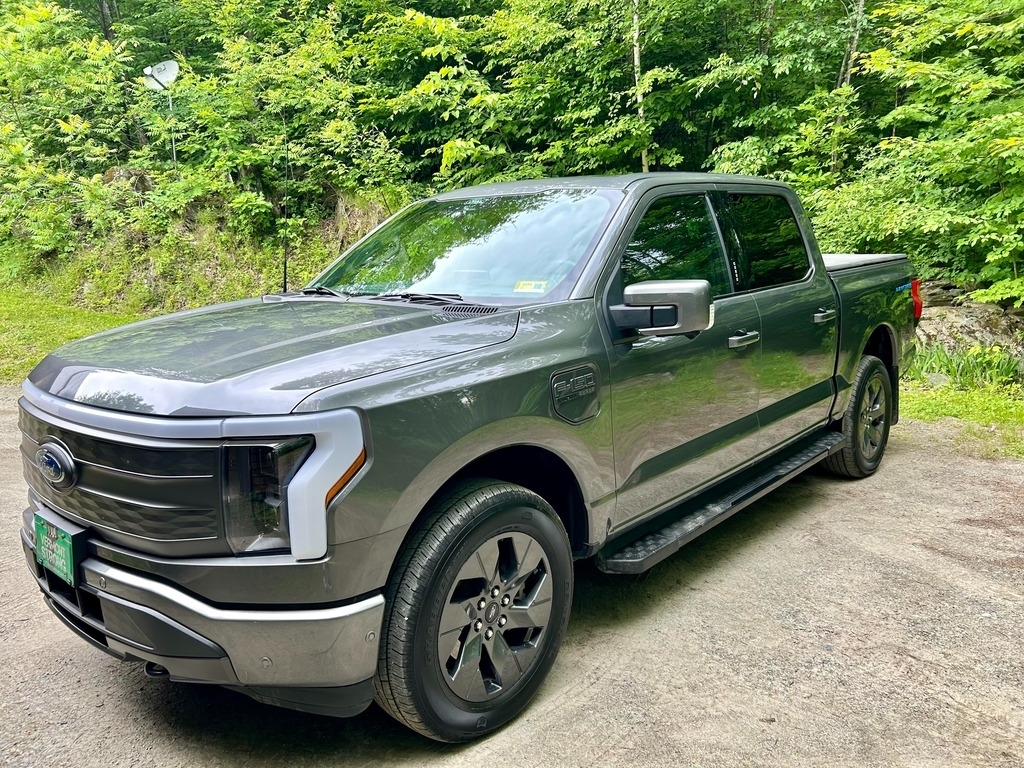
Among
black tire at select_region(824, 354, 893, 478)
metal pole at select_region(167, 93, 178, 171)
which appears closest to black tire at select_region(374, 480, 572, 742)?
black tire at select_region(824, 354, 893, 478)

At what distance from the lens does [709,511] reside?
11.5 feet

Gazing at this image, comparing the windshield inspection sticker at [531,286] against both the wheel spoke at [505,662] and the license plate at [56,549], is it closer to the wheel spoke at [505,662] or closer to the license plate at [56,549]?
the wheel spoke at [505,662]

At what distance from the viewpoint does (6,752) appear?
7.66 ft

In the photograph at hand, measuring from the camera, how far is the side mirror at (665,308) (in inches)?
106

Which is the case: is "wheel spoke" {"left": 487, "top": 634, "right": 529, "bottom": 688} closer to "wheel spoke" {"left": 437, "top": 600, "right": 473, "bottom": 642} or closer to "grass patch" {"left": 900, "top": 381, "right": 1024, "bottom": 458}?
"wheel spoke" {"left": 437, "top": 600, "right": 473, "bottom": 642}

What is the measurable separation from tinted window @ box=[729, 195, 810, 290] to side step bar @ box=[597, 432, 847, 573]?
3.36 ft

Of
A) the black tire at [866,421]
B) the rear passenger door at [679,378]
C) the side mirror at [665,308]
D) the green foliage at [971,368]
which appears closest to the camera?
the side mirror at [665,308]

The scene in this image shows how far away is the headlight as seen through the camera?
1979 mm

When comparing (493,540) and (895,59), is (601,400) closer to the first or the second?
(493,540)

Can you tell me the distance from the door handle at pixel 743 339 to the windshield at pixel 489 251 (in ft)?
2.94

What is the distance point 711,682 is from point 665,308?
1406mm

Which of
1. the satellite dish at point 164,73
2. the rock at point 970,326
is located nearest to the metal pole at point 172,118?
the satellite dish at point 164,73

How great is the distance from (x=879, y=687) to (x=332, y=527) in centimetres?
211

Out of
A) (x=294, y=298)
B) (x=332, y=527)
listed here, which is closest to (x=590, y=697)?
(x=332, y=527)
